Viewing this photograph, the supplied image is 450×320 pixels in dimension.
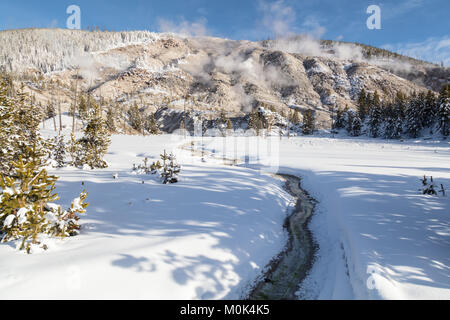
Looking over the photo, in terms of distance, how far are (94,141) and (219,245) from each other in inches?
836

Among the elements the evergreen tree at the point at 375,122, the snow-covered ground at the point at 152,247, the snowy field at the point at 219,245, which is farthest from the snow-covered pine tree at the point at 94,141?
the evergreen tree at the point at 375,122

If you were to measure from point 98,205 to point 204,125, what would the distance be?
114885 millimetres

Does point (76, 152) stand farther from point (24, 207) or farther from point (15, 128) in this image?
point (24, 207)

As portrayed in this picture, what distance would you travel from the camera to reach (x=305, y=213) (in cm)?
1583

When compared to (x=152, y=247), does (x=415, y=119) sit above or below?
above

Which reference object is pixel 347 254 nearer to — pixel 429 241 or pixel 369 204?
pixel 429 241

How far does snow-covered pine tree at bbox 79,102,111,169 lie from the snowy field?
8679 millimetres

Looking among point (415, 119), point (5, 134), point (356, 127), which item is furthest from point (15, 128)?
point (356, 127)

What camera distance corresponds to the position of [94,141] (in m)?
24.3

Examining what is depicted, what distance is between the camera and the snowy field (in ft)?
20.6

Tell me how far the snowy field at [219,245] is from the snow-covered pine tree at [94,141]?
28.5 ft

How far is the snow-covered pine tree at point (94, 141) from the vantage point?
78.3ft

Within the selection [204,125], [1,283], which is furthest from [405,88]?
[1,283]

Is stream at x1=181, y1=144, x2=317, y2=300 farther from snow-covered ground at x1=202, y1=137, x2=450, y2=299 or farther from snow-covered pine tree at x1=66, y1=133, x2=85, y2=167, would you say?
snow-covered pine tree at x1=66, y1=133, x2=85, y2=167
